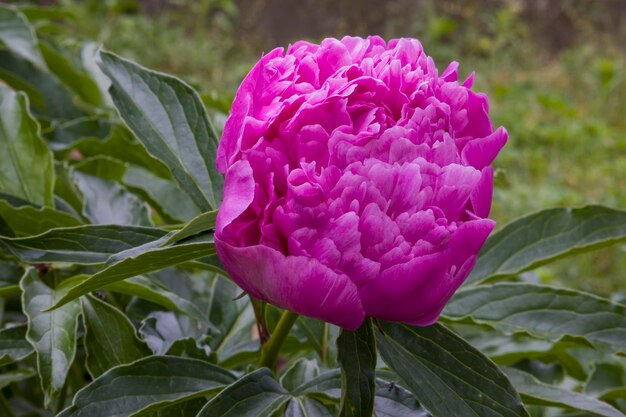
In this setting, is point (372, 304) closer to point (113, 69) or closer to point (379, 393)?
point (379, 393)

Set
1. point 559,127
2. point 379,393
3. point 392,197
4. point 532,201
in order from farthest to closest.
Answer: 1. point 559,127
2. point 532,201
3. point 379,393
4. point 392,197

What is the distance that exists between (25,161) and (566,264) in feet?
7.88

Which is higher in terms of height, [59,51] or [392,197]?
[392,197]

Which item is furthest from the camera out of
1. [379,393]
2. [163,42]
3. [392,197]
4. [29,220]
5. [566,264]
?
[163,42]

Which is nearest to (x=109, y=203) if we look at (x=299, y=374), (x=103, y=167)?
(x=103, y=167)

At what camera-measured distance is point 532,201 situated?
340 cm

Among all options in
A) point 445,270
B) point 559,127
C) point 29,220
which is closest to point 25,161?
point 29,220

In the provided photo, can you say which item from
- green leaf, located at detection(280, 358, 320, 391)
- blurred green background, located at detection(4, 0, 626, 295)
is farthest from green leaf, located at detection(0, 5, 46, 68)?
blurred green background, located at detection(4, 0, 626, 295)

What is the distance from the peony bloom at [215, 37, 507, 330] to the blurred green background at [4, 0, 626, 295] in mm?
2945

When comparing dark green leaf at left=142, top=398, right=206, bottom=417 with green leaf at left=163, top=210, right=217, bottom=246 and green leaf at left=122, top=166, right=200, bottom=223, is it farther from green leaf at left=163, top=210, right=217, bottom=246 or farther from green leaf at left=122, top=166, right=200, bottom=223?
green leaf at left=122, top=166, right=200, bottom=223

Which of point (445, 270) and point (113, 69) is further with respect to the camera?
point (113, 69)

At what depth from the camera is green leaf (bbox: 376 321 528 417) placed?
0.61 meters

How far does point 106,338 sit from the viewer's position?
2.44 ft

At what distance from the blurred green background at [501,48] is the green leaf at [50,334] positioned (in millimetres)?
2883
